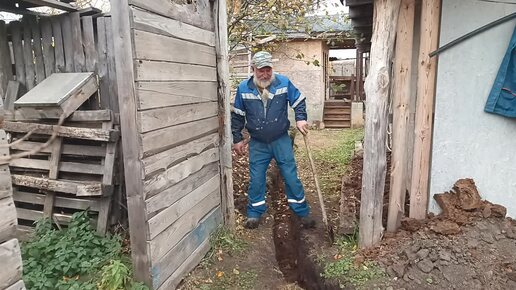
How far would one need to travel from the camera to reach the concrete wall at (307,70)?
13.0m

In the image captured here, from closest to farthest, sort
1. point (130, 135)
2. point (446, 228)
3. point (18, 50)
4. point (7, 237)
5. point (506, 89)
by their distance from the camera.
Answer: point (7, 237)
point (130, 135)
point (506, 89)
point (446, 228)
point (18, 50)

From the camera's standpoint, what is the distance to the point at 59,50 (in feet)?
12.0

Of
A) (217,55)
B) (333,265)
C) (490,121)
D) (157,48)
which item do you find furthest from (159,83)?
(490,121)

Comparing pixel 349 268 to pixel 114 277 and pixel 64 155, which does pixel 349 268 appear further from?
pixel 64 155

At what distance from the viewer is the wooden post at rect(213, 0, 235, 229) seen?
154 inches

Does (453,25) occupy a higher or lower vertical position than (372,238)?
higher

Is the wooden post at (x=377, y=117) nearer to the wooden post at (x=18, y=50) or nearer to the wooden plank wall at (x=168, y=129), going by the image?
the wooden plank wall at (x=168, y=129)

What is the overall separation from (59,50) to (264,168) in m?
2.56

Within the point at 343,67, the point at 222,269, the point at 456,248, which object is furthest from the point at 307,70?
the point at 343,67

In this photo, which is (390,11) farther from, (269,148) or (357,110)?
(357,110)

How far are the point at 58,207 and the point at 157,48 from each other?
1.98 meters

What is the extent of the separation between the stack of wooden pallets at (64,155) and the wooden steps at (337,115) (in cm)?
1117

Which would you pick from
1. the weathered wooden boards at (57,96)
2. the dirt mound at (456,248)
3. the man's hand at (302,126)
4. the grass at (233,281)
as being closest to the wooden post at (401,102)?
the dirt mound at (456,248)

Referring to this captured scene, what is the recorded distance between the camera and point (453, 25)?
3264 millimetres
